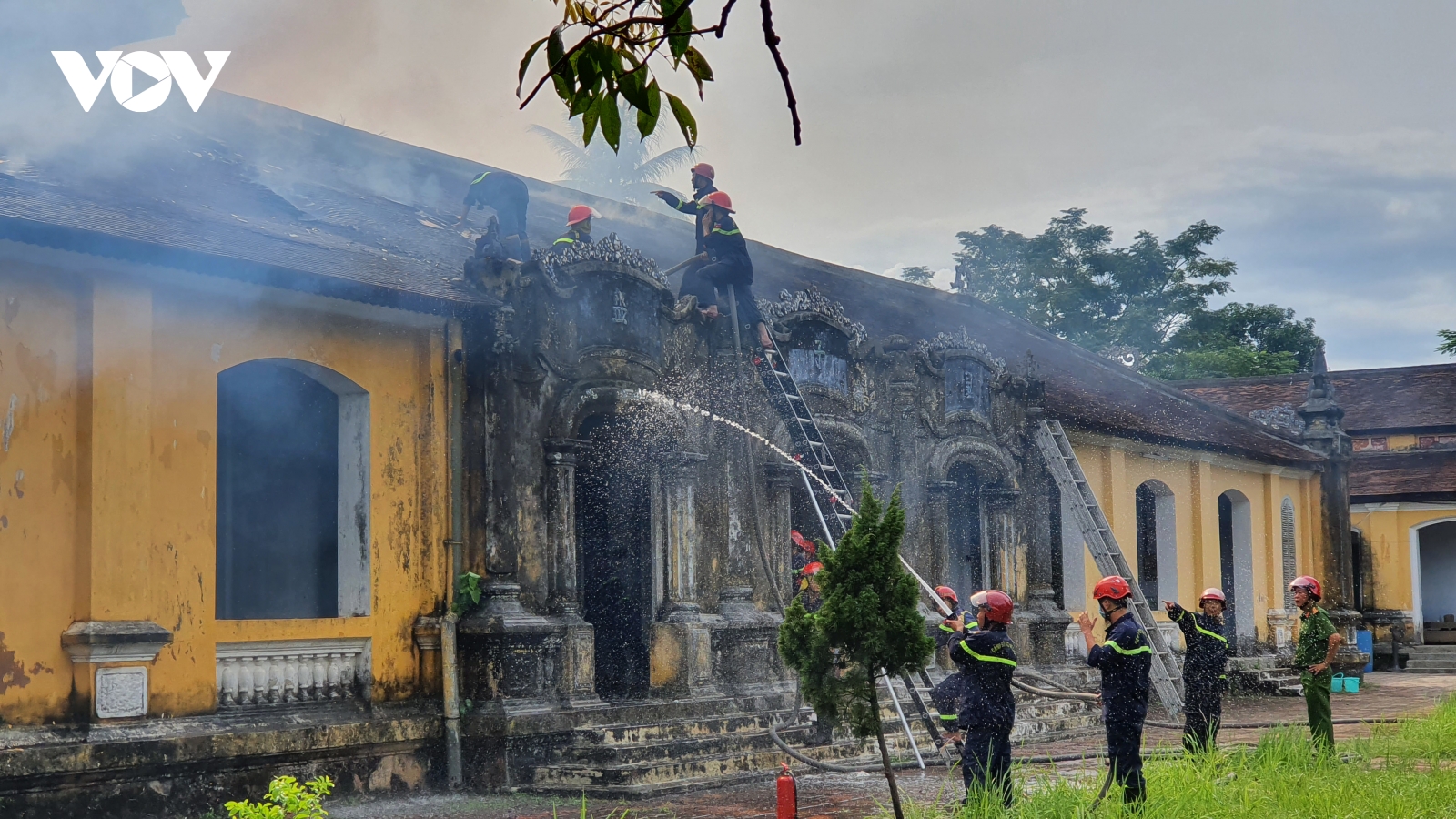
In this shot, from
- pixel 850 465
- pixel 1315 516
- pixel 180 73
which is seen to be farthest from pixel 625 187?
pixel 180 73

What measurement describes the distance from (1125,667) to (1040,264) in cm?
3924

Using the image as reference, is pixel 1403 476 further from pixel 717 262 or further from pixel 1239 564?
pixel 717 262

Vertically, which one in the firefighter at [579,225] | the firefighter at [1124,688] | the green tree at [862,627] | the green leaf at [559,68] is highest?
the firefighter at [579,225]

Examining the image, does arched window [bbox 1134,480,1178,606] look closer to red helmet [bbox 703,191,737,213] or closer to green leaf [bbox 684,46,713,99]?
red helmet [bbox 703,191,737,213]

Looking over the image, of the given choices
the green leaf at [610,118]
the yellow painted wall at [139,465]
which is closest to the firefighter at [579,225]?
the yellow painted wall at [139,465]

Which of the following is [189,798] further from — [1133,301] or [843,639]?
[1133,301]

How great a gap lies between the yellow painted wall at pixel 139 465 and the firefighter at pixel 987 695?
5003mm

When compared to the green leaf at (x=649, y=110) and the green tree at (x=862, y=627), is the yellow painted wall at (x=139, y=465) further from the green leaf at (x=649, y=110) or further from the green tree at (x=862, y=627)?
the green leaf at (x=649, y=110)

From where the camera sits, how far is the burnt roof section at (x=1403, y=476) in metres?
33.4

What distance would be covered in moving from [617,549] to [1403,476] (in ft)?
84.9

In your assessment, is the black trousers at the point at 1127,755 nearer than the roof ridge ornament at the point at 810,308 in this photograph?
Yes

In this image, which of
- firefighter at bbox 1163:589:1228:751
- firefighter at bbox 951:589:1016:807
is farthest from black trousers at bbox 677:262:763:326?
firefighter at bbox 951:589:1016:807

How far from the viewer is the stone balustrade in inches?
424

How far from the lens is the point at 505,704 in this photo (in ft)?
38.9
